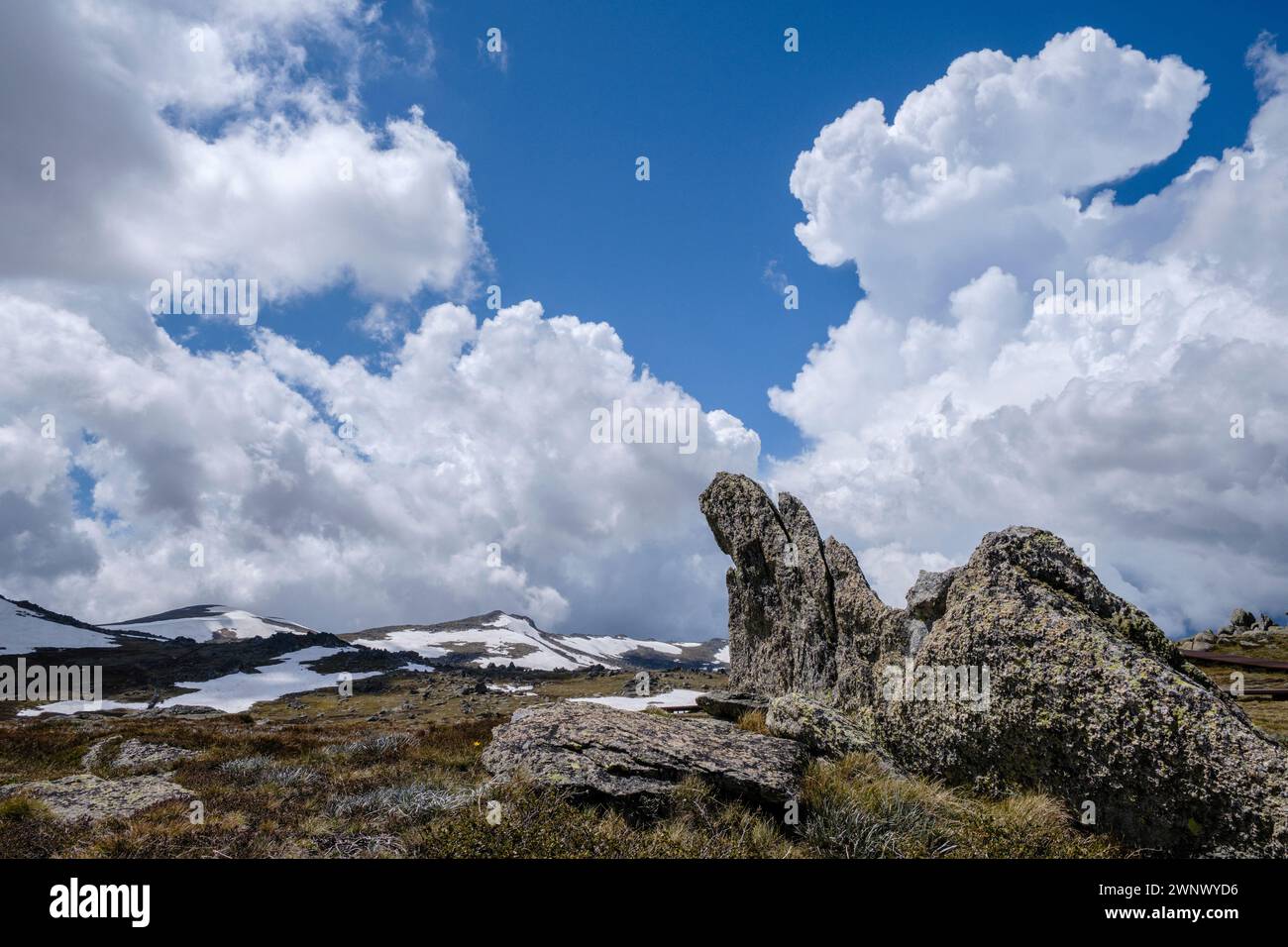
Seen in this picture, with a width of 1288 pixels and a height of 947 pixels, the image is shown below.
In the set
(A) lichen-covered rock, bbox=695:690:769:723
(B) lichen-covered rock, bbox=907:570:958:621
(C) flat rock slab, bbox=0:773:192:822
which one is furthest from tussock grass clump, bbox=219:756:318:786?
(B) lichen-covered rock, bbox=907:570:958:621

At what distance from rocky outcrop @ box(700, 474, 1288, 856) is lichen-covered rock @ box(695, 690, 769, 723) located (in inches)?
167

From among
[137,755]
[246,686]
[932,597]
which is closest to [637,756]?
[932,597]

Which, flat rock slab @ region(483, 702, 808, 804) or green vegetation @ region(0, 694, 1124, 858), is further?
flat rock slab @ region(483, 702, 808, 804)

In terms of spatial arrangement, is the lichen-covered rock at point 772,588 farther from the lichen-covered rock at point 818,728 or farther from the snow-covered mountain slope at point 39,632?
the snow-covered mountain slope at point 39,632

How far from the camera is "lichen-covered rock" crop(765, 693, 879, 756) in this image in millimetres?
10758

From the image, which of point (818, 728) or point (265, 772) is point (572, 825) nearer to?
point (818, 728)

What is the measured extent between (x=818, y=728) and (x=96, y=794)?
540 inches

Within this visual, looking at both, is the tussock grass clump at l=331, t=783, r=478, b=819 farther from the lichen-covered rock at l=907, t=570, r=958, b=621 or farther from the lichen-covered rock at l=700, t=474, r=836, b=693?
the lichen-covered rock at l=700, t=474, r=836, b=693

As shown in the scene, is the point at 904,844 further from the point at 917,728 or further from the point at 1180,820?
the point at 1180,820

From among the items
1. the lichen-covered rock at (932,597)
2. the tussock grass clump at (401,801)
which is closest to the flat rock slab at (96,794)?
the tussock grass clump at (401,801)

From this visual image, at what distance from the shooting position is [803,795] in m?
9.00
